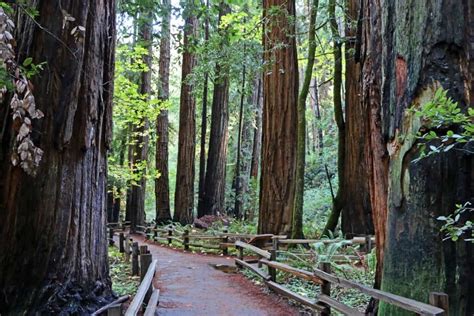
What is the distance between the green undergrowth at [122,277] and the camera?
8164 mm

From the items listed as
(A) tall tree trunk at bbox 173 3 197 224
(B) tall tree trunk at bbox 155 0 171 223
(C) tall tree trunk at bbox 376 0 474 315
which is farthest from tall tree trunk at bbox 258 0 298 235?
(B) tall tree trunk at bbox 155 0 171 223

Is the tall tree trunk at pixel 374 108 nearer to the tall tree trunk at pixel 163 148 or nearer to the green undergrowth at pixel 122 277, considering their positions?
the green undergrowth at pixel 122 277

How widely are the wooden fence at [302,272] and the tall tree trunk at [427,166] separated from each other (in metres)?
0.27

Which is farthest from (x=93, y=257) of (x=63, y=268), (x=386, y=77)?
(x=386, y=77)

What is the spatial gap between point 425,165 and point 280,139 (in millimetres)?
9172

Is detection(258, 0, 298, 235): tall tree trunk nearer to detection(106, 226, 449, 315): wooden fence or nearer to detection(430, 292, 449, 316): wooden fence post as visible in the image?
detection(106, 226, 449, 315): wooden fence

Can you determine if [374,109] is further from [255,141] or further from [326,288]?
[255,141]

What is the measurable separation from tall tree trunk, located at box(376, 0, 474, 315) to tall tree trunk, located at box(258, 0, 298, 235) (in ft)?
28.4

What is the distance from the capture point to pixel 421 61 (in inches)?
151

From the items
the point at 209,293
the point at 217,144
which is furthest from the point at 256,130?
the point at 209,293

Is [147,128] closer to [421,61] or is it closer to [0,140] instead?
[0,140]

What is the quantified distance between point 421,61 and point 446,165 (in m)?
0.91

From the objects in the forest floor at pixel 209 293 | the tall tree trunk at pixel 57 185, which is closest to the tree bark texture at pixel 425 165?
the tall tree trunk at pixel 57 185

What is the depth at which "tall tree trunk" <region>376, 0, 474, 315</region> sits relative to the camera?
3646mm
